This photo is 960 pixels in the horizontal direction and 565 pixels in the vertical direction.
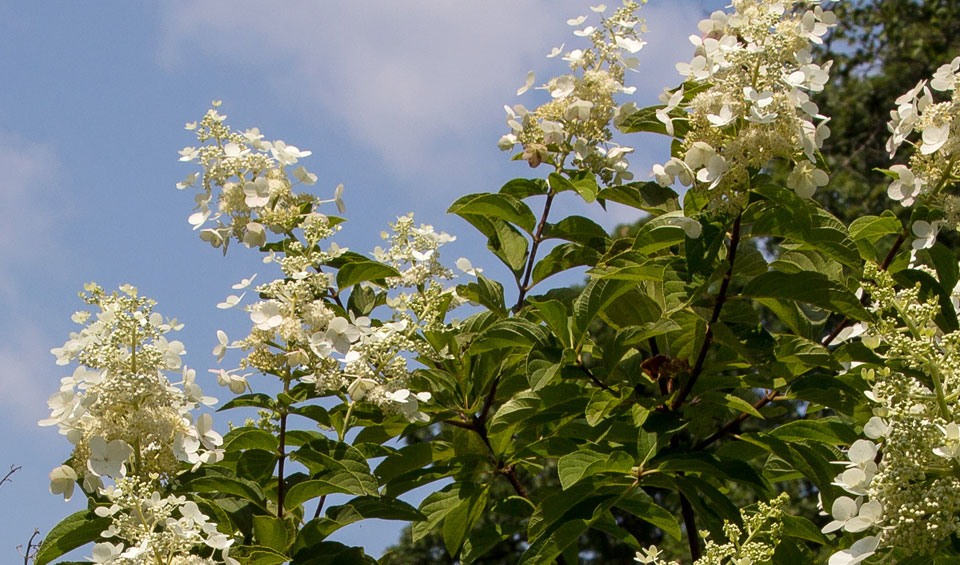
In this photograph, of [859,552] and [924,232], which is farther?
[924,232]

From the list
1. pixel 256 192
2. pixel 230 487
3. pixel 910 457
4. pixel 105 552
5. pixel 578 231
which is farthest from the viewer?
pixel 578 231

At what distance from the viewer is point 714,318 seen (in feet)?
6.46

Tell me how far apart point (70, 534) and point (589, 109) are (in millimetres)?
1396

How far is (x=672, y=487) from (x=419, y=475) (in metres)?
0.54

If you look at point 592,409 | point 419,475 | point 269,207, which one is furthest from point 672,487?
point 269,207

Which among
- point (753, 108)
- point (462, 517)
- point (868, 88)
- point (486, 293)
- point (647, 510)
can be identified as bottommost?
point (647, 510)

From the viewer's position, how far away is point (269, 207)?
216cm

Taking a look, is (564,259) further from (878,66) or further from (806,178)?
(878,66)

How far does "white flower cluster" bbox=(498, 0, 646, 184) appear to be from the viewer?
7.63ft

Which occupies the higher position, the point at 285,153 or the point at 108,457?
the point at 285,153

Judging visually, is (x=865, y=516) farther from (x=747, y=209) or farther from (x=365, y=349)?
(x=365, y=349)

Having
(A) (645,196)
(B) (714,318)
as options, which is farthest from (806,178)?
(A) (645,196)

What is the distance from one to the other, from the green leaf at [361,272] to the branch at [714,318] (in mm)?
664

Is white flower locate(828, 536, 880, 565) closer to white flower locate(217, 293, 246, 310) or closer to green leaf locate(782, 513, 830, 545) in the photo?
green leaf locate(782, 513, 830, 545)
